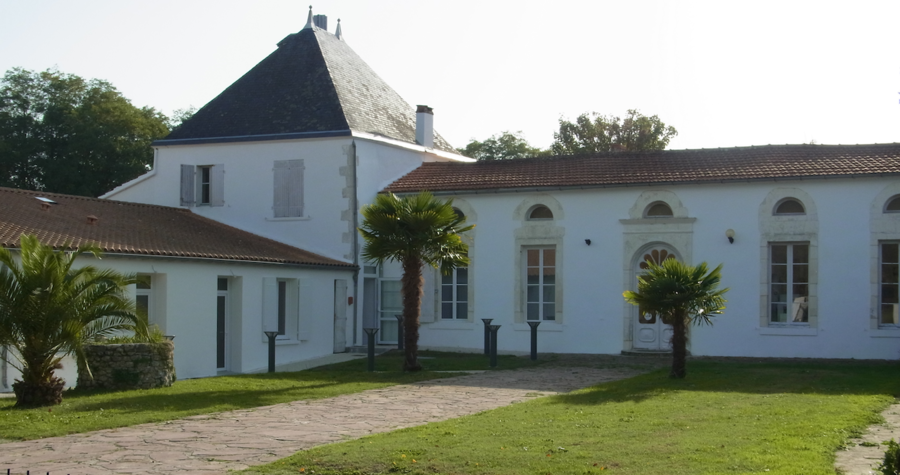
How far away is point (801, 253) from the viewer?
65.4 ft

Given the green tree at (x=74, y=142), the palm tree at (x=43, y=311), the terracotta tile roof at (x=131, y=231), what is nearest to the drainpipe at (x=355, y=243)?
the terracotta tile roof at (x=131, y=231)

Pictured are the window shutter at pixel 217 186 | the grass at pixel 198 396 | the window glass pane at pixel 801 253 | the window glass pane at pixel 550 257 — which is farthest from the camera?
the window shutter at pixel 217 186

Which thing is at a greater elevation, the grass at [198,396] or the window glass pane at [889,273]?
the window glass pane at [889,273]

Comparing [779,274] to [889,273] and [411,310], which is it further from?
[411,310]

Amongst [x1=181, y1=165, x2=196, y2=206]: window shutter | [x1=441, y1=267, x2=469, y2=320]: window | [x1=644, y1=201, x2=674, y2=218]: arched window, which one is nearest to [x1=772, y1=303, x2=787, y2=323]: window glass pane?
[x1=644, y1=201, x2=674, y2=218]: arched window

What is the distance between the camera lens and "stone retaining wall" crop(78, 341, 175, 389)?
47.1 feet

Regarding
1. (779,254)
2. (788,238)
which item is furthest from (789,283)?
(788,238)

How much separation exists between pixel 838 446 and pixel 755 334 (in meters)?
11.4

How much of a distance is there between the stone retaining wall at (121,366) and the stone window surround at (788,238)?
12004 mm

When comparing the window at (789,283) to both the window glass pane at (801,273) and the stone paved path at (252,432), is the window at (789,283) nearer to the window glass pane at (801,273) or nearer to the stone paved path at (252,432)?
the window glass pane at (801,273)

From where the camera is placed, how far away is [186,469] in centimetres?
855

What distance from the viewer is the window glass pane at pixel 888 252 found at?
1930cm

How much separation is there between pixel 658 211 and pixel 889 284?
4772 mm

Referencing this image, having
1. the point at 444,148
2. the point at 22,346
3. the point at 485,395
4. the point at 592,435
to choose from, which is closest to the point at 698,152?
the point at 444,148
